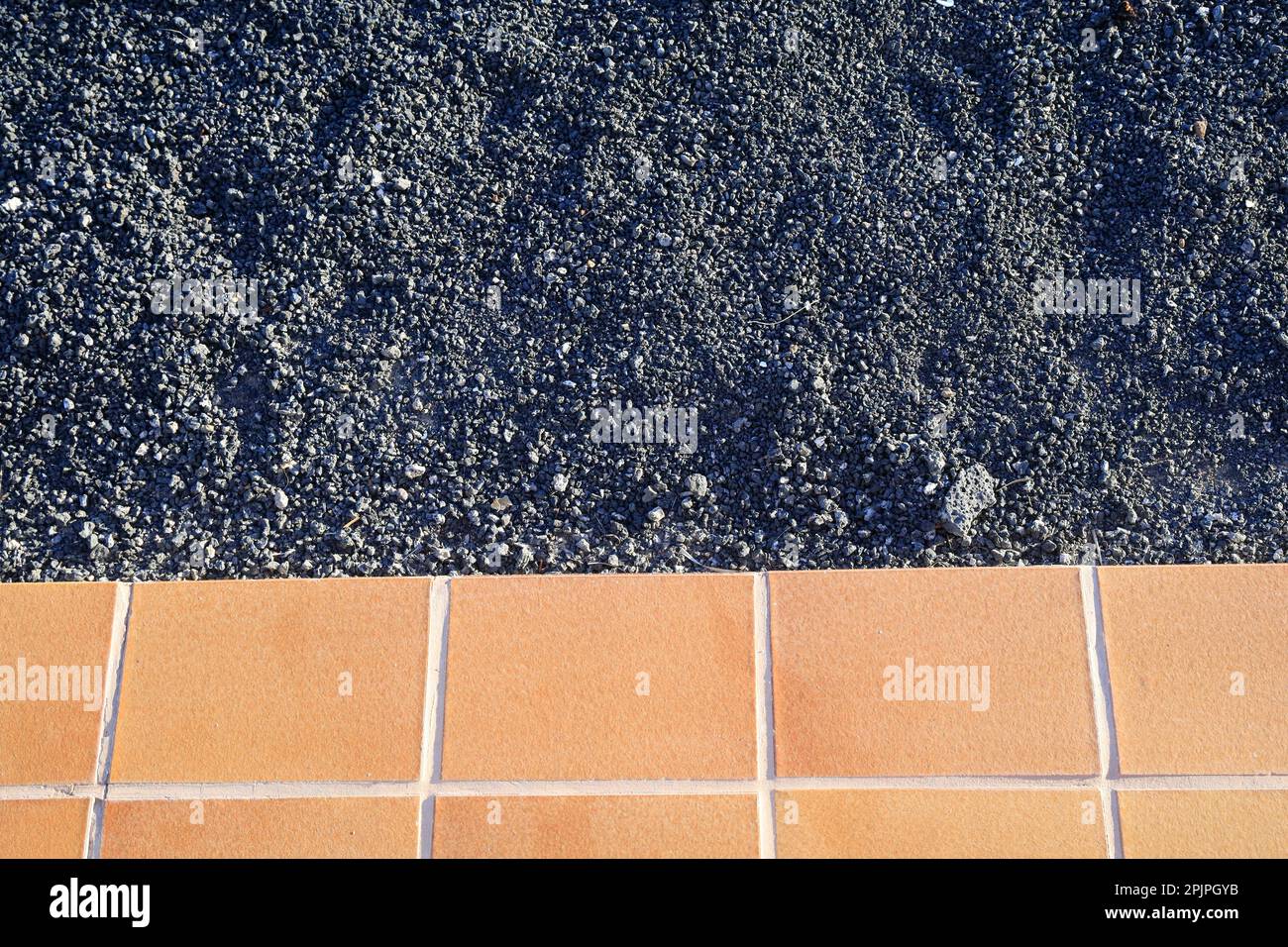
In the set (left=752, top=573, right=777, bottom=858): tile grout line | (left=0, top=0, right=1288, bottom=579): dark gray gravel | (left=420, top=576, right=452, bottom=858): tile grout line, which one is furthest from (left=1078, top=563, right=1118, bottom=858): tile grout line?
(left=420, top=576, right=452, bottom=858): tile grout line

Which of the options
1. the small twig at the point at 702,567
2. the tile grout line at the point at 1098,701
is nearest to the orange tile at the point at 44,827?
the small twig at the point at 702,567

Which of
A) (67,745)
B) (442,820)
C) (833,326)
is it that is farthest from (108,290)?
(833,326)

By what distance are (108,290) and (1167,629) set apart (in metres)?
3.12

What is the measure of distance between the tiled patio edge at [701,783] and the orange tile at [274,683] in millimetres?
30

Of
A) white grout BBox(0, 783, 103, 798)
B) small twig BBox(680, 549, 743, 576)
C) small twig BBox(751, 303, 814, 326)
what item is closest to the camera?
white grout BBox(0, 783, 103, 798)

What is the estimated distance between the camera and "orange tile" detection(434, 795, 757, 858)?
2252 mm

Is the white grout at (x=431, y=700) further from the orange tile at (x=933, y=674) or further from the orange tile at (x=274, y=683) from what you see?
the orange tile at (x=933, y=674)

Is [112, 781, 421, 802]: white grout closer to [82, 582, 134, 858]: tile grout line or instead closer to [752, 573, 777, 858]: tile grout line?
[82, 582, 134, 858]: tile grout line

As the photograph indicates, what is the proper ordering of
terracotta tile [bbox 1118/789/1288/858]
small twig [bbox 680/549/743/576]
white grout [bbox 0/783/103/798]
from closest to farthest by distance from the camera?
terracotta tile [bbox 1118/789/1288/858], white grout [bbox 0/783/103/798], small twig [bbox 680/549/743/576]

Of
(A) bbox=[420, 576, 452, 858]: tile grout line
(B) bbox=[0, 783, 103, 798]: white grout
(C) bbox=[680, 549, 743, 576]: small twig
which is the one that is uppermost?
(C) bbox=[680, 549, 743, 576]: small twig

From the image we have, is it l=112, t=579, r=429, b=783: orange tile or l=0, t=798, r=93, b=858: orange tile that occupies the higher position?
l=112, t=579, r=429, b=783: orange tile

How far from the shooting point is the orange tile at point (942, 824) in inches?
87.9

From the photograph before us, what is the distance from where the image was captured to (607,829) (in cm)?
226

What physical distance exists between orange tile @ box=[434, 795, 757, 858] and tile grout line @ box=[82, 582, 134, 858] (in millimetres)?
897
